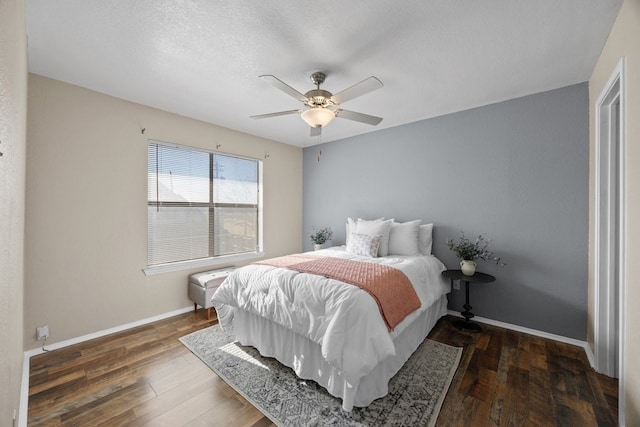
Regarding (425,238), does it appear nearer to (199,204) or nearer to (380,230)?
(380,230)

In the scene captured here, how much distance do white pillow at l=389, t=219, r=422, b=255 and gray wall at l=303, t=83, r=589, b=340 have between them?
0.31m

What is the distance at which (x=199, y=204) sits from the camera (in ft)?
11.8

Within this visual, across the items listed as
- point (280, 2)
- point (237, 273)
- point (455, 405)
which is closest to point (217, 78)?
point (280, 2)

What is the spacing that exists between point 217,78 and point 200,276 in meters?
2.30

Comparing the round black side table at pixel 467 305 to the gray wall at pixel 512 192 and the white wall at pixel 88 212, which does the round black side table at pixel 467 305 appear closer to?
the gray wall at pixel 512 192

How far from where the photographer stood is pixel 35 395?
1.84m

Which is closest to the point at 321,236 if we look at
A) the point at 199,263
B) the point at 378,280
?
the point at 199,263

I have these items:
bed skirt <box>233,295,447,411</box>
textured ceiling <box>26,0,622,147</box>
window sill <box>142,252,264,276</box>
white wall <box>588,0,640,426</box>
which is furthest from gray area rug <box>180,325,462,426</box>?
textured ceiling <box>26,0,622,147</box>

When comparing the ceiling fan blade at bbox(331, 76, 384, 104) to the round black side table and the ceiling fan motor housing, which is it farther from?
the round black side table

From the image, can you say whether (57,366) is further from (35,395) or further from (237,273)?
(237,273)

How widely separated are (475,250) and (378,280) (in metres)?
1.55

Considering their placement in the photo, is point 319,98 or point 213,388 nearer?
point 213,388

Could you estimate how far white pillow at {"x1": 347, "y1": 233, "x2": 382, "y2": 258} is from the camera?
3191 millimetres

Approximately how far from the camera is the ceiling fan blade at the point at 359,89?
1901 mm
